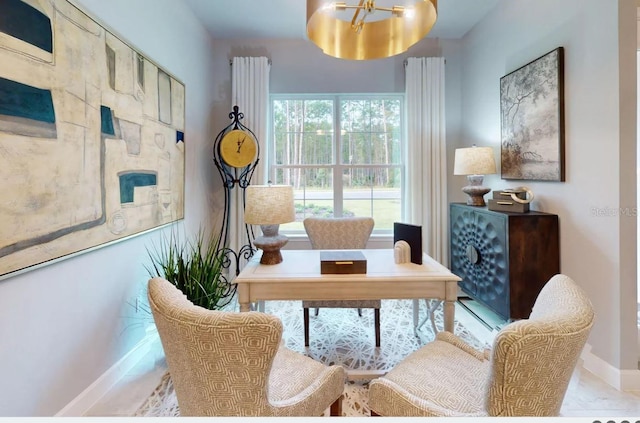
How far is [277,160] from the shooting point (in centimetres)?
370

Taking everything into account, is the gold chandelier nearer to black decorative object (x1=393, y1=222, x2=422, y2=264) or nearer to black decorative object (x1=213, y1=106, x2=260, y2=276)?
black decorative object (x1=393, y1=222, x2=422, y2=264)

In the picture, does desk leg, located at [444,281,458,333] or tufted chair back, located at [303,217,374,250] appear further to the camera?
tufted chair back, located at [303,217,374,250]

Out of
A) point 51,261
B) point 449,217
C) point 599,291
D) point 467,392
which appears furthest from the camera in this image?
point 449,217

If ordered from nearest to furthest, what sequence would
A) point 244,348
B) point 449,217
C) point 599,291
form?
1. point 244,348
2. point 599,291
3. point 449,217

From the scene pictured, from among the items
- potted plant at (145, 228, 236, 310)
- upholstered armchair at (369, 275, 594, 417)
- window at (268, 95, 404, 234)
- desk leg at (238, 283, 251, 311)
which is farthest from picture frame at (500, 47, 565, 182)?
potted plant at (145, 228, 236, 310)

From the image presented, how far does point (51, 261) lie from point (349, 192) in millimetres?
2816

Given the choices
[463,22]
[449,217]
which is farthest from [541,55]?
[449,217]

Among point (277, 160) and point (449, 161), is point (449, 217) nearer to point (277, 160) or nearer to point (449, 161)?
point (449, 161)

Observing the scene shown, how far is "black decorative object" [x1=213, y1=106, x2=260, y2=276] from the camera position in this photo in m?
3.23

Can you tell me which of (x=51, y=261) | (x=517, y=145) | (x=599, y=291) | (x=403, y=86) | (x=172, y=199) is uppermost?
(x=403, y=86)

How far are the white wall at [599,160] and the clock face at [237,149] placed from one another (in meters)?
2.60

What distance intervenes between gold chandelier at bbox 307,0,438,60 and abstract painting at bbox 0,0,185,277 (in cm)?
116

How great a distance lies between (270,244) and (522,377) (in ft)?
4.52

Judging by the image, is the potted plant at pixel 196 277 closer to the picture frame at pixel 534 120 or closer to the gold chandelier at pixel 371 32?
the gold chandelier at pixel 371 32
